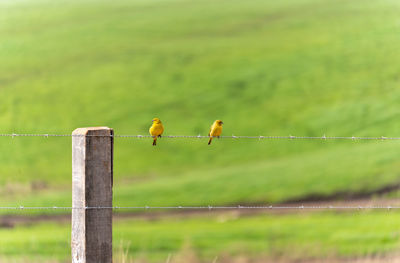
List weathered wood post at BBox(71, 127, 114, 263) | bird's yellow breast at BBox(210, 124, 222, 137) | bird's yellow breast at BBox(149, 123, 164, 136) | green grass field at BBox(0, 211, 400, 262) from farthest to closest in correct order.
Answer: green grass field at BBox(0, 211, 400, 262) < bird's yellow breast at BBox(210, 124, 222, 137) < bird's yellow breast at BBox(149, 123, 164, 136) < weathered wood post at BBox(71, 127, 114, 263)

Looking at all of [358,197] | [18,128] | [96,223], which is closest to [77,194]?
[96,223]

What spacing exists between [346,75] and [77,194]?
15.9 m

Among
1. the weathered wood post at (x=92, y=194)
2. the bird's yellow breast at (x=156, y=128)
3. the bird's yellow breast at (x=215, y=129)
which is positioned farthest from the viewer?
the bird's yellow breast at (x=215, y=129)

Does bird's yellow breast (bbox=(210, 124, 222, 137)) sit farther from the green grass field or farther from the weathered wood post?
the green grass field

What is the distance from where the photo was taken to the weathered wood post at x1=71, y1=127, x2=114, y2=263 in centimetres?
358

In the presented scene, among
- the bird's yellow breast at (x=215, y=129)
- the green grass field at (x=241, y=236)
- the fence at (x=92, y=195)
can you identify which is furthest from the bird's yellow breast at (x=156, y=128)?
the green grass field at (x=241, y=236)

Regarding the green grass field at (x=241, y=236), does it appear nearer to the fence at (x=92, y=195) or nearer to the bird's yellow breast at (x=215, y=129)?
the bird's yellow breast at (x=215, y=129)

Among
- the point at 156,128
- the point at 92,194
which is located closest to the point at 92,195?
the point at 92,194

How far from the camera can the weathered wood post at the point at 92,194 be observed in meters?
3.58

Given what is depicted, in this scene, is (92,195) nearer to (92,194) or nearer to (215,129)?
(92,194)

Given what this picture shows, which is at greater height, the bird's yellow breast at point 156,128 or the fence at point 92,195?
the bird's yellow breast at point 156,128

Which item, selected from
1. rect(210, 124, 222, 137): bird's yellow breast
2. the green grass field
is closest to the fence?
rect(210, 124, 222, 137): bird's yellow breast

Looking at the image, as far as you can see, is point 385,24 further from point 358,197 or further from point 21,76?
point 21,76

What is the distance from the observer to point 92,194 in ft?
11.8
